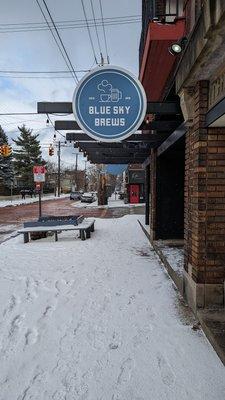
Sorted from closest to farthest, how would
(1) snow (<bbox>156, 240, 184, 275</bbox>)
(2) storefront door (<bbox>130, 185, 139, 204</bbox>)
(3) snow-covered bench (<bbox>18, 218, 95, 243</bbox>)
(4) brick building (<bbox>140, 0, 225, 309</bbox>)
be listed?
(4) brick building (<bbox>140, 0, 225, 309</bbox>) < (1) snow (<bbox>156, 240, 184, 275</bbox>) < (3) snow-covered bench (<bbox>18, 218, 95, 243</bbox>) < (2) storefront door (<bbox>130, 185, 139, 204</bbox>)

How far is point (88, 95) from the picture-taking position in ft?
16.4

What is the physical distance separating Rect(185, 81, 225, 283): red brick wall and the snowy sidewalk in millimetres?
735

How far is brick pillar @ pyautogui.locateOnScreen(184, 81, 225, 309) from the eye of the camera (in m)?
4.56

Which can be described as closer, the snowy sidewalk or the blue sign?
the snowy sidewalk

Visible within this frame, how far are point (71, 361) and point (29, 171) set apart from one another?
185 feet

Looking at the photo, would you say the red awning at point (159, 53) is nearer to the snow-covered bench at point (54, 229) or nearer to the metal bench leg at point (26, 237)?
the snow-covered bench at point (54, 229)

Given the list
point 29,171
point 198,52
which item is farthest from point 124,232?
point 29,171

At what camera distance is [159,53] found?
7145mm

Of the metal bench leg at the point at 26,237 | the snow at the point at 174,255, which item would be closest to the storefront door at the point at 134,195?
the metal bench leg at the point at 26,237

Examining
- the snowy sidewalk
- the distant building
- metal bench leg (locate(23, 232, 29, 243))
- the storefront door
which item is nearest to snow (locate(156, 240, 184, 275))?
the snowy sidewalk

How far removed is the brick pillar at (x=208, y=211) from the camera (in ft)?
15.0

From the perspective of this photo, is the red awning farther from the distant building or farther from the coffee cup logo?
the distant building

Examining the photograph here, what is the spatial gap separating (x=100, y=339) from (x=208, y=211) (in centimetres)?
208

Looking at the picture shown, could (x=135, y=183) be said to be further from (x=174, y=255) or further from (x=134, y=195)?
(x=174, y=255)
